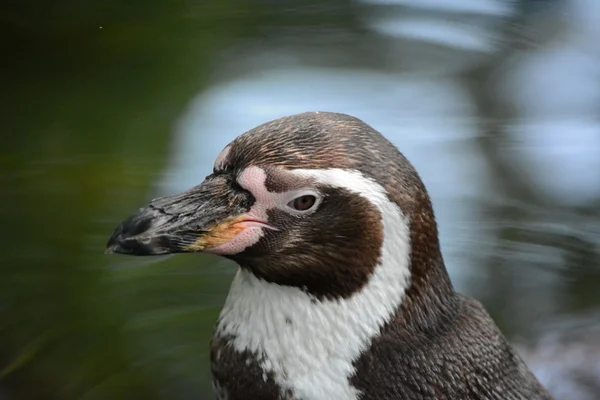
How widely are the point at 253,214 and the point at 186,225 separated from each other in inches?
3.4

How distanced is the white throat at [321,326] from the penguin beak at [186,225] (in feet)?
0.37

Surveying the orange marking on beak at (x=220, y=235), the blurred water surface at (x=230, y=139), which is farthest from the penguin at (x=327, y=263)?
the blurred water surface at (x=230, y=139)

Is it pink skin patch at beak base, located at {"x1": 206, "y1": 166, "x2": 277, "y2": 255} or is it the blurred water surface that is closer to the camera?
pink skin patch at beak base, located at {"x1": 206, "y1": 166, "x2": 277, "y2": 255}

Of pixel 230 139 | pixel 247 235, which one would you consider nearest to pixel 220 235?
pixel 247 235

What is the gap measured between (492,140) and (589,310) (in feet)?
2.27

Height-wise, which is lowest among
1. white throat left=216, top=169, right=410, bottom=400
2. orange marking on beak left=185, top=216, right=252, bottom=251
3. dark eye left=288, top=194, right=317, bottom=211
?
white throat left=216, top=169, right=410, bottom=400

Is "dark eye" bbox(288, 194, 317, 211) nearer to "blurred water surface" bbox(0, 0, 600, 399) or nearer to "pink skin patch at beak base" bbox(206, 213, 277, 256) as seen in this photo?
"pink skin patch at beak base" bbox(206, 213, 277, 256)

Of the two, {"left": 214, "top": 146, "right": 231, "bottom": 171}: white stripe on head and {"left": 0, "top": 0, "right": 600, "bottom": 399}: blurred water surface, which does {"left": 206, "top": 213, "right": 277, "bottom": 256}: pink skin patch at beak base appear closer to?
{"left": 214, "top": 146, "right": 231, "bottom": 171}: white stripe on head

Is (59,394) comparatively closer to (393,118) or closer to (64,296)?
(64,296)

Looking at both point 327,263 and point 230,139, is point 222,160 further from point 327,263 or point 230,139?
point 230,139

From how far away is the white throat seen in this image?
118 centimetres

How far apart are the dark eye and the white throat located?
0.35 ft

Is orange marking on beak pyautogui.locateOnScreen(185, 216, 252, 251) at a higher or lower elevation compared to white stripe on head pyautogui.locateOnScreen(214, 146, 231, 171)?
lower

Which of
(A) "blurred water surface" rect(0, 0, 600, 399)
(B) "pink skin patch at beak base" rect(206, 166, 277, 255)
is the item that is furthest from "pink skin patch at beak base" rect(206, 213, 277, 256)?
(A) "blurred water surface" rect(0, 0, 600, 399)
